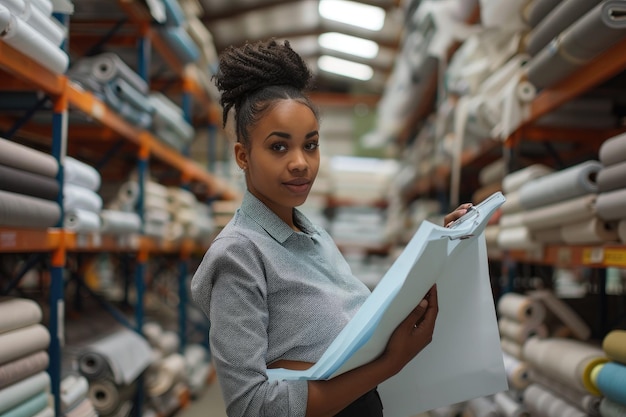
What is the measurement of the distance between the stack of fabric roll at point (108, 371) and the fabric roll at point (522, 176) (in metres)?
2.27

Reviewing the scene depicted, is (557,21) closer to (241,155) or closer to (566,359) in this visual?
(566,359)

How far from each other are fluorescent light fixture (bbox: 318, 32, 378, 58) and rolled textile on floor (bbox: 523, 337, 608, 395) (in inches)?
322

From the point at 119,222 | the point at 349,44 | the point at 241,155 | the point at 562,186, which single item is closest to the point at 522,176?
the point at 562,186

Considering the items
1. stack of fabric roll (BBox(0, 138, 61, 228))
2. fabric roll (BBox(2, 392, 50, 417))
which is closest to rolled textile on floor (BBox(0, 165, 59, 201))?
stack of fabric roll (BBox(0, 138, 61, 228))

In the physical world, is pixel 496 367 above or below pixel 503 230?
below

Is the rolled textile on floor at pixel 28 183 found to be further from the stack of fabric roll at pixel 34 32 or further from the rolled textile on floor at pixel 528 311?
the rolled textile on floor at pixel 528 311

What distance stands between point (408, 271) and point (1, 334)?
174 cm

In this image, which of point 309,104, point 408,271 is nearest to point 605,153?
point 309,104

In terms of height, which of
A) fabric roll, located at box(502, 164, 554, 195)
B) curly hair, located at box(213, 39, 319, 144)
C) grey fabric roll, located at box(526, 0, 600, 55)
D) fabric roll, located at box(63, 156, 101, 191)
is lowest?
fabric roll, located at box(63, 156, 101, 191)

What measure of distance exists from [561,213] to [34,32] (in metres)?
2.12

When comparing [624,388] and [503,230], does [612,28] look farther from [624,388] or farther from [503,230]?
[503,230]

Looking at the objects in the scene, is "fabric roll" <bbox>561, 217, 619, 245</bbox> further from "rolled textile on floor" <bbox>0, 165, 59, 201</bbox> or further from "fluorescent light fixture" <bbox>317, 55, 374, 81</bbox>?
"fluorescent light fixture" <bbox>317, 55, 374, 81</bbox>

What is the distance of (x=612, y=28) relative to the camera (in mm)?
1992

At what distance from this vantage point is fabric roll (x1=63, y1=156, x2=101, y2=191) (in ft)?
9.49
